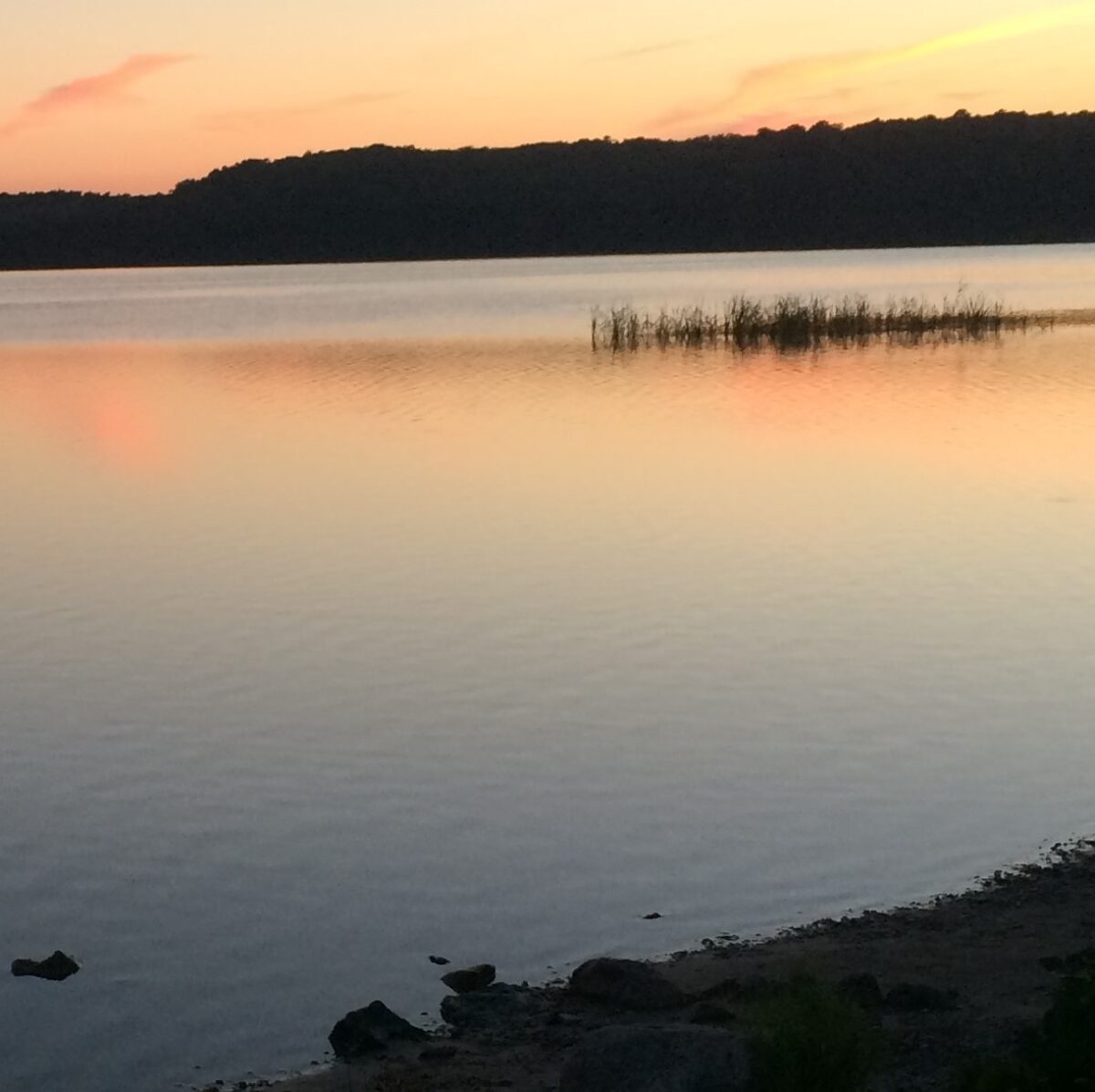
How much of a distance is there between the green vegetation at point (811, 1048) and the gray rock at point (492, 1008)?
1.32m

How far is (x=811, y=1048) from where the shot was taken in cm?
461

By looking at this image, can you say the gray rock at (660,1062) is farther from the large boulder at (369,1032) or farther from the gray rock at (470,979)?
the gray rock at (470,979)

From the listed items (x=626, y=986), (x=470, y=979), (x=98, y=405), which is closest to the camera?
(x=626, y=986)

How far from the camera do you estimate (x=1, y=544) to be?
650 inches

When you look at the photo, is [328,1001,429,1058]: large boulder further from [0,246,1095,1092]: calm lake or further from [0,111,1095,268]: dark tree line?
[0,111,1095,268]: dark tree line

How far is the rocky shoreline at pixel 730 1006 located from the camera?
471 cm

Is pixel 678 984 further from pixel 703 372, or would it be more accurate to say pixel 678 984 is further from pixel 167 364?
pixel 167 364

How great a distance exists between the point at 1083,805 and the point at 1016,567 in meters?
5.77

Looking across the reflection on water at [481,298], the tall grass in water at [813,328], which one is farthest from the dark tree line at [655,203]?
the tall grass in water at [813,328]

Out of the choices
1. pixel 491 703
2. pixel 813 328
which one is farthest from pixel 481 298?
pixel 491 703

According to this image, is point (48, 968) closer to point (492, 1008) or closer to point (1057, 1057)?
point (492, 1008)

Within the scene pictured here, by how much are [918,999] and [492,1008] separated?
1.41 m

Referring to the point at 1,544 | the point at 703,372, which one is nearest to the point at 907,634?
the point at 1,544

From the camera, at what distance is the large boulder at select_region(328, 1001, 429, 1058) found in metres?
5.70
